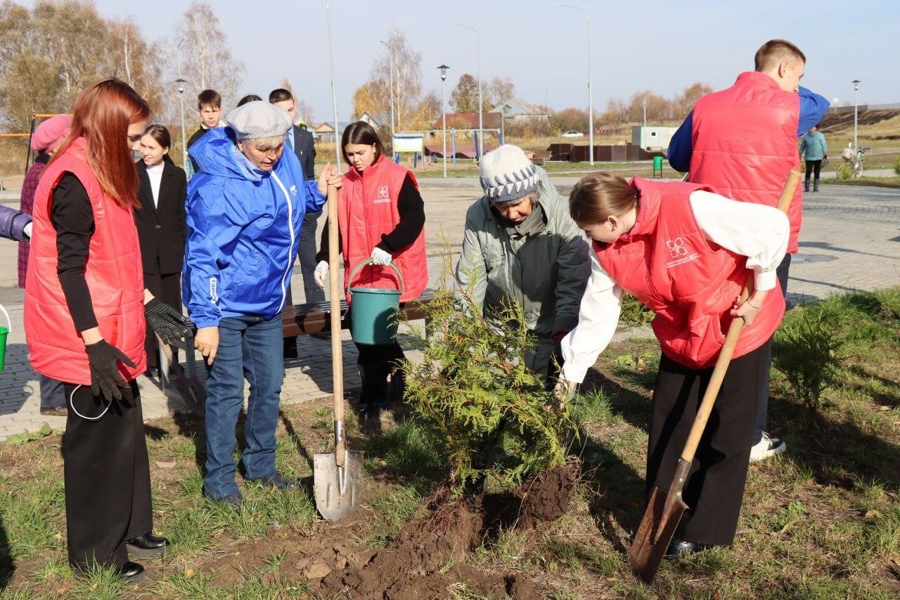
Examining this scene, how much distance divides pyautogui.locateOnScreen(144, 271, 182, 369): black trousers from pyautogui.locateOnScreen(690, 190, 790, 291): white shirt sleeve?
162 inches

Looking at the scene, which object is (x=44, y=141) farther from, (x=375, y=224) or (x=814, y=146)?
(x=814, y=146)

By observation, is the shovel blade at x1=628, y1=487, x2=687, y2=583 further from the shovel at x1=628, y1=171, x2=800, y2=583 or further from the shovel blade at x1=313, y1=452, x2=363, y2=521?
the shovel blade at x1=313, y1=452, x2=363, y2=521

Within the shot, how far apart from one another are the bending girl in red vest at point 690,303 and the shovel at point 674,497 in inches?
4.2

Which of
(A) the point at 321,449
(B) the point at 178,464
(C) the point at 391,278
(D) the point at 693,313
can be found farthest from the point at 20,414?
(D) the point at 693,313

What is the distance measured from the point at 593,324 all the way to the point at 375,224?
2228 mm

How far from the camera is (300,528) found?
154 inches

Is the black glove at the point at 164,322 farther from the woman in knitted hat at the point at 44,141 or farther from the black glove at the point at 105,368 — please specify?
the woman in knitted hat at the point at 44,141

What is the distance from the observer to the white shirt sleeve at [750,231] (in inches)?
120

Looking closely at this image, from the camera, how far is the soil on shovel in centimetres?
332

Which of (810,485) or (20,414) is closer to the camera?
(810,485)

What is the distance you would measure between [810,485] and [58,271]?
11.8 feet

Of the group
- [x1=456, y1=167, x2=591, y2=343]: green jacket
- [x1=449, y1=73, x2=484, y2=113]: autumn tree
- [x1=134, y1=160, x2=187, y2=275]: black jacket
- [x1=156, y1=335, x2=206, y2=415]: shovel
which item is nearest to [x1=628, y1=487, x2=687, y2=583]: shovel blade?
[x1=456, y1=167, x2=591, y2=343]: green jacket

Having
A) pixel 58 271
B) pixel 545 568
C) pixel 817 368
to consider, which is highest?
pixel 58 271

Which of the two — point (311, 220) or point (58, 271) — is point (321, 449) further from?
point (311, 220)
